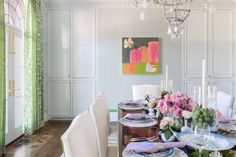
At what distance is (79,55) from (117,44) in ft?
3.19

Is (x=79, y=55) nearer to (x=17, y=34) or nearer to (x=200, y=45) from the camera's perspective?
(x=17, y=34)

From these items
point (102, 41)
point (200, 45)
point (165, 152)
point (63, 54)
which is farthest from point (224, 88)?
point (165, 152)

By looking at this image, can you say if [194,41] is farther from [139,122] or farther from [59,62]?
[139,122]

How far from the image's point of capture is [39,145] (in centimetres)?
401

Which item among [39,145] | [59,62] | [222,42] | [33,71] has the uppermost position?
[222,42]

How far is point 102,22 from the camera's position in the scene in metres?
5.80

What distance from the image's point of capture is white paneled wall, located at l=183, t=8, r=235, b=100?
5.80 metres

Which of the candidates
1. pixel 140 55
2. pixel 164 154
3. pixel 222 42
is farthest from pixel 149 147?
pixel 222 42

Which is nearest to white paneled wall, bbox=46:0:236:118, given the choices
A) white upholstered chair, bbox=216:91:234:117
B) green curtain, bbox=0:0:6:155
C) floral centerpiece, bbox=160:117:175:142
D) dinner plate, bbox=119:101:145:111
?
green curtain, bbox=0:0:6:155

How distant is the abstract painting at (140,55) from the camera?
18.6 ft

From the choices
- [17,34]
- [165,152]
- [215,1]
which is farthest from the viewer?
[215,1]

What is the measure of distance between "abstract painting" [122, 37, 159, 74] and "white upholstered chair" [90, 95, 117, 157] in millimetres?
3387

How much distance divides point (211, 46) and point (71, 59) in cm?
344

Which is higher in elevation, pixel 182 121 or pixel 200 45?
pixel 200 45
